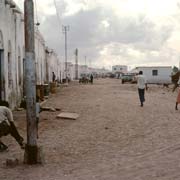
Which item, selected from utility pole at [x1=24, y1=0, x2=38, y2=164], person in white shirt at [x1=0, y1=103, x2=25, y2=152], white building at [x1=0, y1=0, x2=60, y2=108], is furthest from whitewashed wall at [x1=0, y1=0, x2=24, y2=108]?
utility pole at [x1=24, y1=0, x2=38, y2=164]

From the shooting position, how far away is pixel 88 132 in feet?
48.0

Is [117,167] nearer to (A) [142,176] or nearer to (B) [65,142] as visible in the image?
(A) [142,176]

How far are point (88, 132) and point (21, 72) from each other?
1117 centimetres

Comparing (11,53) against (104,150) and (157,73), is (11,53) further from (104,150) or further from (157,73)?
(157,73)

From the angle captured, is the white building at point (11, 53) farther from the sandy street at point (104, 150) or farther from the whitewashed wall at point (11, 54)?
the sandy street at point (104, 150)

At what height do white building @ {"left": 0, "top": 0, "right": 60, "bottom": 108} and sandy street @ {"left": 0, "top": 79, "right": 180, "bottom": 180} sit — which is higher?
white building @ {"left": 0, "top": 0, "right": 60, "bottom": 108}

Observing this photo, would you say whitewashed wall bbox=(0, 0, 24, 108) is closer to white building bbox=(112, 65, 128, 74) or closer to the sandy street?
the sandy street

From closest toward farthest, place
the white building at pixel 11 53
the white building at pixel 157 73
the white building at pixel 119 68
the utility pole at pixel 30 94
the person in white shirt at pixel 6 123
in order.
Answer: the utility pole at pixel 30 94, the person in white shirt at pixel 6 123, the white building at pixel 11 53, the white building at pixel 157 73, the white building at pixel 119 68

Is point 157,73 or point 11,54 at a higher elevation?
point 11,54

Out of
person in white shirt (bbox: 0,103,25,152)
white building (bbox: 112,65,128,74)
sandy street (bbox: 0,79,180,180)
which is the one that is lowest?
sandy street (bbox: 0,79,180,180)

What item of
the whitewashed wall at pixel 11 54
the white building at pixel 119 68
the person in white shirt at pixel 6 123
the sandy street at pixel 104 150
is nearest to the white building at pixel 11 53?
the whitewashed wall at pixel 11 54

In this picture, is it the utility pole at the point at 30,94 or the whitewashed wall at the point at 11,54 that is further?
the whitewashed wall at the point at 11,54

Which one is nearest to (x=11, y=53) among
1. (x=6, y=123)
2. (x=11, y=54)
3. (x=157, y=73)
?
(x=11, y=54)

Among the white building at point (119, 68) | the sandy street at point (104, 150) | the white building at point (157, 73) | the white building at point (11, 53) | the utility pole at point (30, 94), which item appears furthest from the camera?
the white building at point (119, 68)
